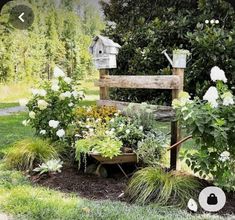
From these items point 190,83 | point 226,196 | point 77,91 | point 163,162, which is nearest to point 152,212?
point 226,196

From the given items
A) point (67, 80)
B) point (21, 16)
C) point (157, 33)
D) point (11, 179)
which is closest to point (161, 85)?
point (67, 80)

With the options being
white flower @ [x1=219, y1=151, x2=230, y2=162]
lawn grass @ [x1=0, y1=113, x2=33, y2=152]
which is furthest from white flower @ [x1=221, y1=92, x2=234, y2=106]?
lawn grass @ [x1=0, y1=113, x2=33, y2=152]

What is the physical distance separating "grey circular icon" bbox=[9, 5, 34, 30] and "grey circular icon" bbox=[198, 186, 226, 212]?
1368 mm

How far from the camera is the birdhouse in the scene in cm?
330

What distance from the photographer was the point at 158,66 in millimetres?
4688

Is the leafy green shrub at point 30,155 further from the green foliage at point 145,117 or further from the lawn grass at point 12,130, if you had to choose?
the lawn grass at point 12,130

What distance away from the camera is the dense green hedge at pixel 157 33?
14.1ft

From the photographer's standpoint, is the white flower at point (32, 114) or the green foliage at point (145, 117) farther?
the white flower at point (32, 114)

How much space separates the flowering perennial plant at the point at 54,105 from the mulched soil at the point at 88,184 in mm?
387

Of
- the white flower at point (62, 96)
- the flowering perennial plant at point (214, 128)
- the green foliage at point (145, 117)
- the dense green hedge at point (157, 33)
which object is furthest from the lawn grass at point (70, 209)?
the dense green hedge at point (157, 33)

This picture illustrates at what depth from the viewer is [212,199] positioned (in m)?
2.04

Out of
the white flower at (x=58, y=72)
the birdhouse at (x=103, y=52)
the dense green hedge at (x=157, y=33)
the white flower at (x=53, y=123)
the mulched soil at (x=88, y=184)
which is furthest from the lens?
the dense green hedge at (x=157, y=33)

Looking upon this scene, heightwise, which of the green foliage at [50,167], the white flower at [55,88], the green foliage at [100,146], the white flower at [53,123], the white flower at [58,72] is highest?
the white flower at [58,72]

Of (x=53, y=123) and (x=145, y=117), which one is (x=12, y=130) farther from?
(x=145, y=117)
